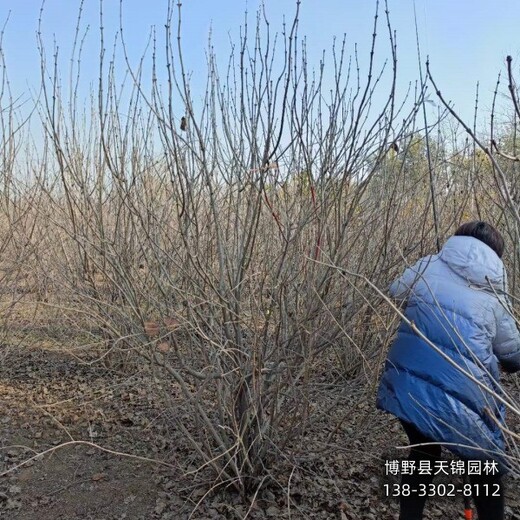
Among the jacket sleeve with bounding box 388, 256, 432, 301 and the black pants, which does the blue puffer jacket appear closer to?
the jacket sleeve with bounding box 388, 256, 432, 301

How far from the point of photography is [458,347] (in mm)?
2004

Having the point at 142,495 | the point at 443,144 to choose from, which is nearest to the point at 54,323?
the point at 142,495

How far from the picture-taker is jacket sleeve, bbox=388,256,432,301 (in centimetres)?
212

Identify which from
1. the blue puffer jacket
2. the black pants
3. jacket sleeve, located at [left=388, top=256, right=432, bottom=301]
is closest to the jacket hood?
the blue puffer jacket

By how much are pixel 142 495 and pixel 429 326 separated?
1767 millimetres

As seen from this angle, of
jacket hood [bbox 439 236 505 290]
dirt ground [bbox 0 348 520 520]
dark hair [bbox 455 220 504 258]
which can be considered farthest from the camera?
dirt ground [bbox 0 348 520 520]

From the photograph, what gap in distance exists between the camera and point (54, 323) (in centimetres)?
517

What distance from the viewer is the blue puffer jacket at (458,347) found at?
1.98 m

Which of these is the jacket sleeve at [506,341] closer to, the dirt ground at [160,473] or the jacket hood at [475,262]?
the jacket hood at [475,262]

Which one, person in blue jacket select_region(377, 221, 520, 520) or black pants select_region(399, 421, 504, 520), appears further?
black pants select_region(399, 421, 504, 520)

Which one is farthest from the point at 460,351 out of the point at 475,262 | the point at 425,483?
the point at 425,483

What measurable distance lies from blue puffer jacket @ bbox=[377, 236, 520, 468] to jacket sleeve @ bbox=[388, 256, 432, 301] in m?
0.01

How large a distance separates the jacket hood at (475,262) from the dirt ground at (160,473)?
0.87 meters

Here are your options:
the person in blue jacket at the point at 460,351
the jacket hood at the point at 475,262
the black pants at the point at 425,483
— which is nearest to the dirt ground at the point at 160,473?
the black pants at the point at 425,483
